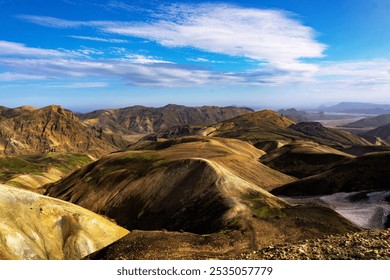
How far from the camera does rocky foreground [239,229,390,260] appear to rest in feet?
60.7

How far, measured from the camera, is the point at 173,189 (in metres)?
62.4

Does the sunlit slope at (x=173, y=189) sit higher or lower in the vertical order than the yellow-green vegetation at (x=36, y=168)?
higher

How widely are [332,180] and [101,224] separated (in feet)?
160

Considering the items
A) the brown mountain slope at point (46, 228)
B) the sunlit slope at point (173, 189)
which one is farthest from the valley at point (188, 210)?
the sunlit slope at point (173, 189)

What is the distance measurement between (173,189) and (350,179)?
37061 millimetres

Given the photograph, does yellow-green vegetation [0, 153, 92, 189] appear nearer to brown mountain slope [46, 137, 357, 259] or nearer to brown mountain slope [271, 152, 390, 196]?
brown mountain slope [46, 137, 357, 259]

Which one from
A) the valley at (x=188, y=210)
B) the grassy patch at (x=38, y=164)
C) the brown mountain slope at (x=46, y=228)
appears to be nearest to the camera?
the valley at (x=188, y=210)

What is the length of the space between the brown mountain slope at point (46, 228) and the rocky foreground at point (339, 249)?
28.4 m

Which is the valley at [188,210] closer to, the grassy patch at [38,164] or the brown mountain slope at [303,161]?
the brown mountain slope at [303,161]

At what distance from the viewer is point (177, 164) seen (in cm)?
7175

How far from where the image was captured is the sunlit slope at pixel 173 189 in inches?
1869
